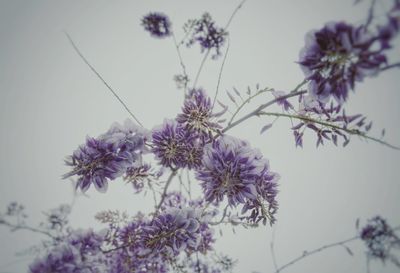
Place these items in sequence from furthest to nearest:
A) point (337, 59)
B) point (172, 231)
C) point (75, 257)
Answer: point (75, 257)
point (172, 231)
point (337, 59)

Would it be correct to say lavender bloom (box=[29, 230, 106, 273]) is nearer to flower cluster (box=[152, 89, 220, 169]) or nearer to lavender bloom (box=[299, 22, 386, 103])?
flower cluster (box=[152, 89, 220, 169])

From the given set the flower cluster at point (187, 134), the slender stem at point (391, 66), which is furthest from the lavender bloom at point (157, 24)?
the slender stem at point (391, 66)

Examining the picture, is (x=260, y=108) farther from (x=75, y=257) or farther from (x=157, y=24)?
(x=157, y=24)

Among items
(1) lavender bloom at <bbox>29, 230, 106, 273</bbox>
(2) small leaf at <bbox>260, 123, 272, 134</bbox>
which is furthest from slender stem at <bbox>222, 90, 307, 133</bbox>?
(1) lavender bloom at <bbox>29, 230, 106, 273</bbox>

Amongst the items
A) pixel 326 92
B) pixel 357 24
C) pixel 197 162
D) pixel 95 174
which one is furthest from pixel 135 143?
pixel 357 24

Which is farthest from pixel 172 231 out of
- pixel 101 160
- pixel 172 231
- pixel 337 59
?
pixel 337 59
